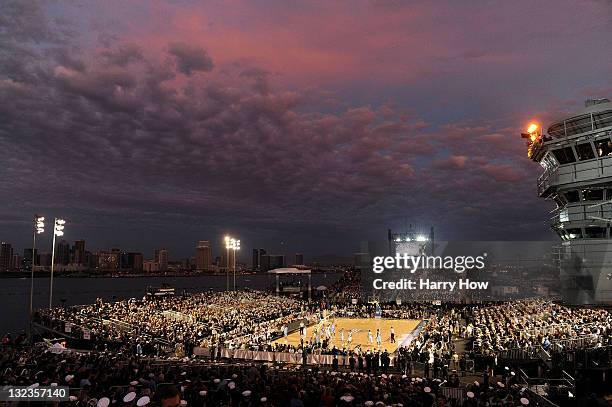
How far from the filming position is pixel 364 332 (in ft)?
150

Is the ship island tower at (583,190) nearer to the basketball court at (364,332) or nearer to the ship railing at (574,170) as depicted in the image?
the ship railing at (574,170)

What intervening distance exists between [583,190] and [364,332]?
23881mm

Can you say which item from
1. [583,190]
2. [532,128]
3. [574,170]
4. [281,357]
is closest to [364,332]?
[281,357]

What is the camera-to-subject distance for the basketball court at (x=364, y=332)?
38.4m

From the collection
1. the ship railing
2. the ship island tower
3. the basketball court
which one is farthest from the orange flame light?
the basketball court

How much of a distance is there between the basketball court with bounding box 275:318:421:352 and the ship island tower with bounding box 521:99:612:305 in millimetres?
14860

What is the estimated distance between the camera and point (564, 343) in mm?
26344

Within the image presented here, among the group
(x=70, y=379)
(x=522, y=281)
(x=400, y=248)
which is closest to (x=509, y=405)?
(x=70, y=379)

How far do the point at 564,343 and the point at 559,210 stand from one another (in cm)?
1420

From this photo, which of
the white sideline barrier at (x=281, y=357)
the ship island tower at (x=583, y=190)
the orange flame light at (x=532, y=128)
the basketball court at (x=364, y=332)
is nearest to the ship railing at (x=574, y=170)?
the ship island tower at (x=583, y=190)

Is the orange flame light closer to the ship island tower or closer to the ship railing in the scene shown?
the ship island tower

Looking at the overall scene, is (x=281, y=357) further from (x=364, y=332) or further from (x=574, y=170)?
(x=574, y=170)

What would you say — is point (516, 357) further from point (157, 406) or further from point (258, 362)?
point (157, 406)

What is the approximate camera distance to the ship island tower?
100 ft
